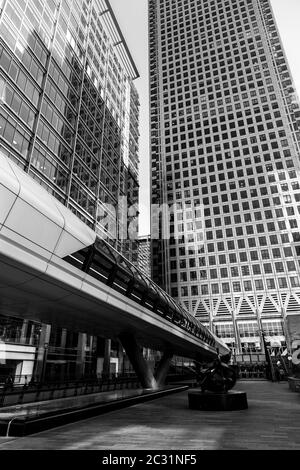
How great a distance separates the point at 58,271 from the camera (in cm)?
1120

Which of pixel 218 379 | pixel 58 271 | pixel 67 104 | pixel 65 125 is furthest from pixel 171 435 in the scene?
pixel 67 104

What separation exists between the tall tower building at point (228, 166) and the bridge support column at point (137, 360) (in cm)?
5504

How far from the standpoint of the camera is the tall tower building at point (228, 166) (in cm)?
7581

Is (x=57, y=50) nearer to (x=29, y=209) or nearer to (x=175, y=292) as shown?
(x=29, y=209)

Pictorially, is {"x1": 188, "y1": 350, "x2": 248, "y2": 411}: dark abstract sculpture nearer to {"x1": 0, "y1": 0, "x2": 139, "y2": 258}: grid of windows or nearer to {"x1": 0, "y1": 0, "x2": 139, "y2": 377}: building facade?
{"x1": 0, "y1": 0, "x2": 139, "y2": 377}: building facade

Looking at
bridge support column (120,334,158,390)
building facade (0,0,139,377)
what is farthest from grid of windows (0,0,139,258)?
bridge support column (120,334,158,390)

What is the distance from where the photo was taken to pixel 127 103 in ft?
230

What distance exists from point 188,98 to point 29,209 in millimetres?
107358

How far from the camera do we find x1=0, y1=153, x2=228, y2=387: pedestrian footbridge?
9461mm

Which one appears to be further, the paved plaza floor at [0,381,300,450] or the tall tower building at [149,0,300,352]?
the tall tower building at [149,0,300,352]

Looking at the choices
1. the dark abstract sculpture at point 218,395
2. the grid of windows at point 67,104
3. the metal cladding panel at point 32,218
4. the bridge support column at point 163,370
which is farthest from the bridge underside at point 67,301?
the grid of windows at point 67,104

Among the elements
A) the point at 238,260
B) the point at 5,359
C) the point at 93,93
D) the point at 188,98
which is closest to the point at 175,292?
the point at 238,260

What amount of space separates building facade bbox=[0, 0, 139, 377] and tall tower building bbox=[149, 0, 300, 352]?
104ft

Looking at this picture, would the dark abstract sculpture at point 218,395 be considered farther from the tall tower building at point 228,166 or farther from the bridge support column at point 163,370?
the tall tower building at point 228,166
